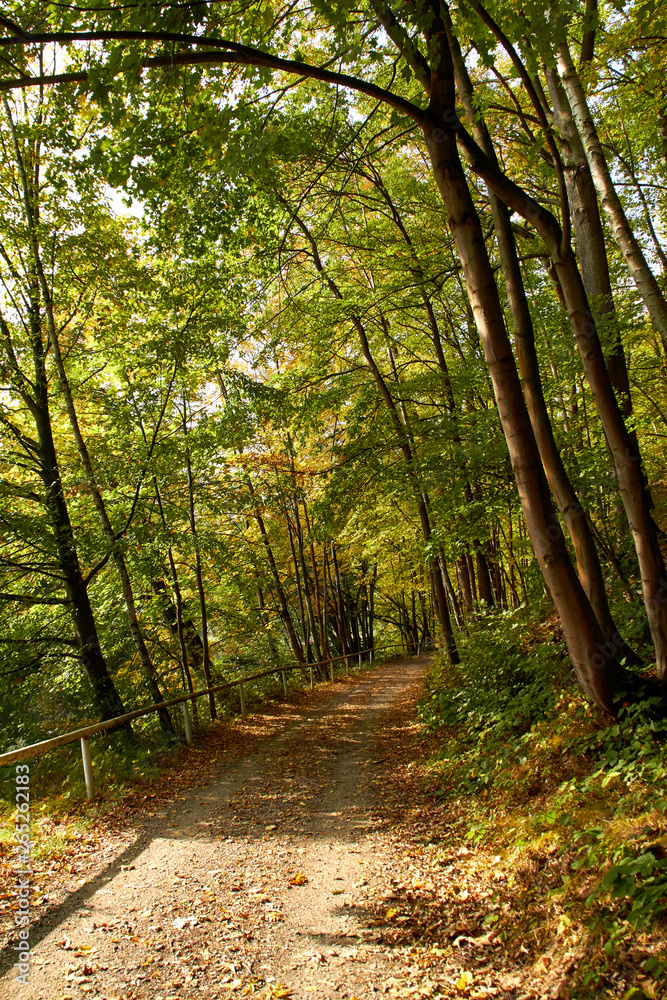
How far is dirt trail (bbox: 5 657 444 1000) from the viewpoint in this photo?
309 centimetres

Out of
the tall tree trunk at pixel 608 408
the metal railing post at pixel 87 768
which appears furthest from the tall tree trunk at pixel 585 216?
the metal railing post at pixel 87 768

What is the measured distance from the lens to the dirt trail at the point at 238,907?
10.1 ft

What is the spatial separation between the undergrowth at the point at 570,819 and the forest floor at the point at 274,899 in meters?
0.17

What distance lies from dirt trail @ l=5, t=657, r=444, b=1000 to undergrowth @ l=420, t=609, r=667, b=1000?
86cm

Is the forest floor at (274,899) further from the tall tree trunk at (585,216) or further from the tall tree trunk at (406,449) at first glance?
the tall tree trunk at (585,216)

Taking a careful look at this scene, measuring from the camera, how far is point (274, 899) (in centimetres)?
400

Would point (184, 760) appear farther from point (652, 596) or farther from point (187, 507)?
point (652, 596)

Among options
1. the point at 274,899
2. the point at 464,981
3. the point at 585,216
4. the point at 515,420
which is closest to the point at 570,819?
the point at 464,981

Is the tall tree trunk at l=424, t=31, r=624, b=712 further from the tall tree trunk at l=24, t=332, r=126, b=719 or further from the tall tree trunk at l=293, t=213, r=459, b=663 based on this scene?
the tall tree trunk at l=24, t=332, r=126, b=719

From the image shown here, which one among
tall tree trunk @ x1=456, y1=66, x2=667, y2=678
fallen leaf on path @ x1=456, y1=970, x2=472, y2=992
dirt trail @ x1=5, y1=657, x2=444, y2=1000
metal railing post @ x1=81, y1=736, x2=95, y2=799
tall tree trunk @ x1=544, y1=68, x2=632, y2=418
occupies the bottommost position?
fallen leaf on path @ x1=456, y1=970, x2=472, y2=992

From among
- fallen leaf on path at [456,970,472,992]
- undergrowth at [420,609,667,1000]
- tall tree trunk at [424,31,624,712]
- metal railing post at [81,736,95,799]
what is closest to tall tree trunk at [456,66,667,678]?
tall tree trunk at [424,31,624,712]

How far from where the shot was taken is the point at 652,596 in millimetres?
4363

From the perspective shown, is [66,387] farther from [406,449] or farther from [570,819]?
[570,819]

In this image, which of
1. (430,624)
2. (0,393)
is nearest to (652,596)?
(0,393)
